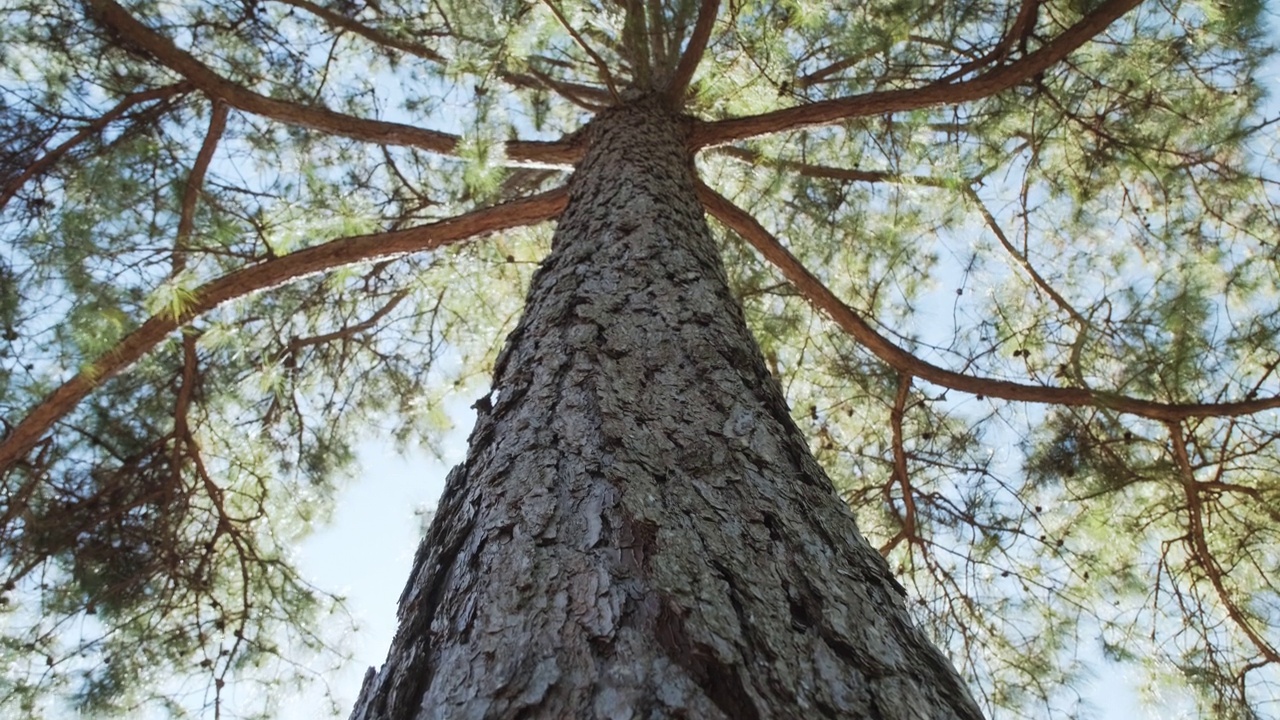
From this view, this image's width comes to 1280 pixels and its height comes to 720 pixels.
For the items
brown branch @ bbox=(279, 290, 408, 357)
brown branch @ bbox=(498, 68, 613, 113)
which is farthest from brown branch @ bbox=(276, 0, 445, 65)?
brown branch @ bbox=(279, 290, 408, 357)

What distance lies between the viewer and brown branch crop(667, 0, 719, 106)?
3082 mm

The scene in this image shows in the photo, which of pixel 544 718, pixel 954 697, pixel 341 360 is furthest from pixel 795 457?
pixel 341 360

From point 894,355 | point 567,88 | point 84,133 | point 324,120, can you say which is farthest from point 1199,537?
point 84,133

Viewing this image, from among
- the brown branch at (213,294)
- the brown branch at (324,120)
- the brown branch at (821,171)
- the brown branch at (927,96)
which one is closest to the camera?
the brown branch at (213,294)

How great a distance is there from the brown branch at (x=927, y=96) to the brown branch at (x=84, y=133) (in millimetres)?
1998

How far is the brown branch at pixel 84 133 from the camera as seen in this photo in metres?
3.07

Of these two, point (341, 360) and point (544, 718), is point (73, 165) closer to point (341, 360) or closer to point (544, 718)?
point (341, 360)

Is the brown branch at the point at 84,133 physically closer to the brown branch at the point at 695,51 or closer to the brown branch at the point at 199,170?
the brown branch at the point at 199,170

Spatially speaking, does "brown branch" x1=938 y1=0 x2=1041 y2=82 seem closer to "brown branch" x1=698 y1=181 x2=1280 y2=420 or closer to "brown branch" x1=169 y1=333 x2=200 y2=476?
"brown branch" x1=698 y1=181 x2=1280 y2=420

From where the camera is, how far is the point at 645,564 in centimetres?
72

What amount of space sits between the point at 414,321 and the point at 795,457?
3.43 meters

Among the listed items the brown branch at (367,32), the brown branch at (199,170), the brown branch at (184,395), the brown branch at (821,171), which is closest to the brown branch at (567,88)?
the brown branch at (367,32)

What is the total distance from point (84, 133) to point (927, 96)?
3091 mm

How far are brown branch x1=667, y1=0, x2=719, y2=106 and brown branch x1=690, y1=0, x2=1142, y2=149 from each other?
35cm
